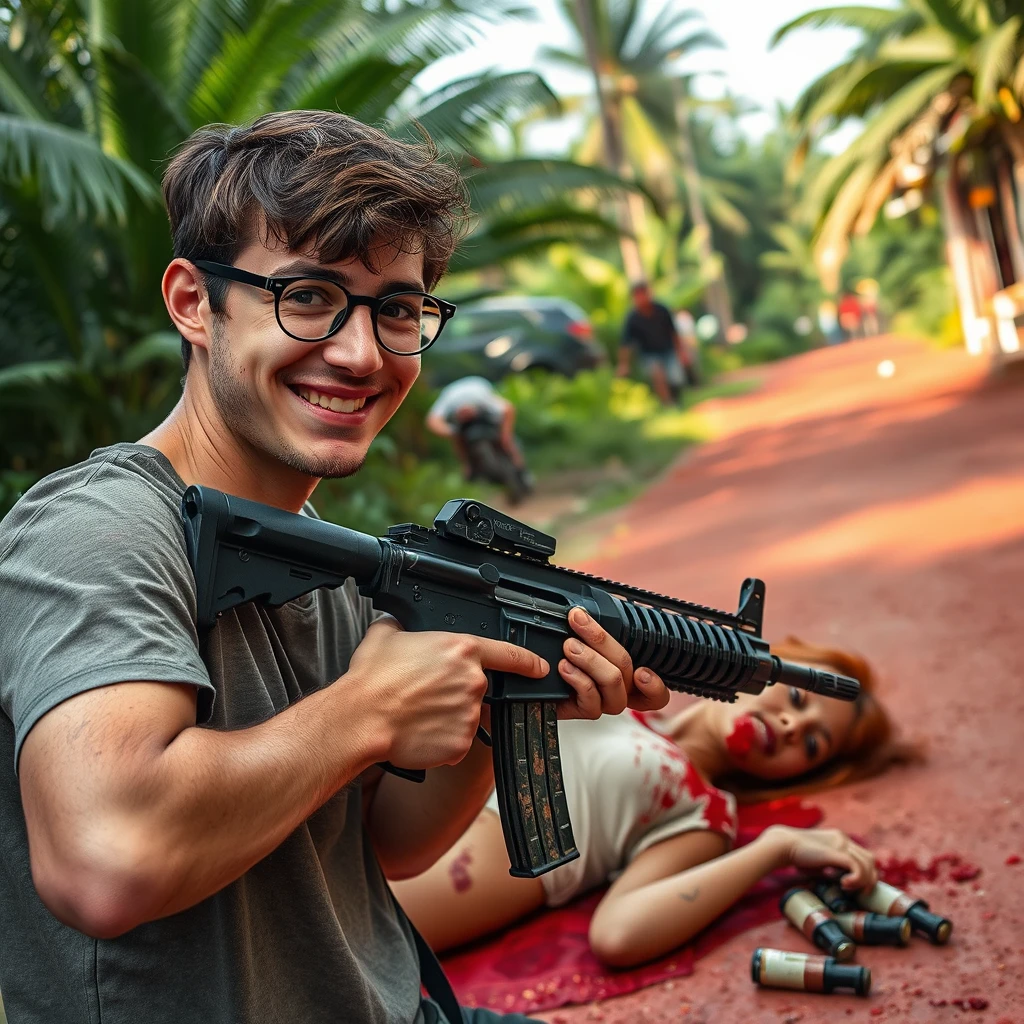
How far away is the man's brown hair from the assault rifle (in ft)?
1.47

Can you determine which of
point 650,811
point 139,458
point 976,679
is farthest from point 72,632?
point 976,679

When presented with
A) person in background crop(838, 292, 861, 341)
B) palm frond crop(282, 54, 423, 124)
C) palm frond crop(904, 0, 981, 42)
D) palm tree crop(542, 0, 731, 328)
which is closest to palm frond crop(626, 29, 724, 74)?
palm tree crop(542, 0, 731, 328)

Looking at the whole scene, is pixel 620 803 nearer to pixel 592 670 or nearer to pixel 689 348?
pixel 592 670

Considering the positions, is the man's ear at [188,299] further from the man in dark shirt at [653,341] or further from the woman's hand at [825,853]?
the man in dark shirt at [653,341]

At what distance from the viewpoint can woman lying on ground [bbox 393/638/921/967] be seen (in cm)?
329

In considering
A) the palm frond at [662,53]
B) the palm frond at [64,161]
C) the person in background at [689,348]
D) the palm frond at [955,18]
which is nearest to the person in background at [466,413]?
the palm frond at [64,161]

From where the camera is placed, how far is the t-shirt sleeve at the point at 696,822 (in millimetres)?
3533

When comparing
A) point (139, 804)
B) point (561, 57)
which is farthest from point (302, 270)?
point (561, 57)

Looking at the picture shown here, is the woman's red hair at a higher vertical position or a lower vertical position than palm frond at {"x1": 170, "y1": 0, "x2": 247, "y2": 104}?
lower

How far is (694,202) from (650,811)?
123 feet

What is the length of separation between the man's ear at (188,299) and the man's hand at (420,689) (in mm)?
609

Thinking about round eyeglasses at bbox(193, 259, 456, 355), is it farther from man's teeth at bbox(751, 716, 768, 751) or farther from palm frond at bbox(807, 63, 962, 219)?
palm frond at bbox(807, 63, 962, 219)

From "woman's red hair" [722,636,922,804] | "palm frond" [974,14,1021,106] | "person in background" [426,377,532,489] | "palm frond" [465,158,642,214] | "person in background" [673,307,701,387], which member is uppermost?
"palm frond" [974,14,1021,106]

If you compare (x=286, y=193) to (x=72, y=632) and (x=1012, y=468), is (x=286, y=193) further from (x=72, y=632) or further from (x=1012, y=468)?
(x=1012, y=468)
